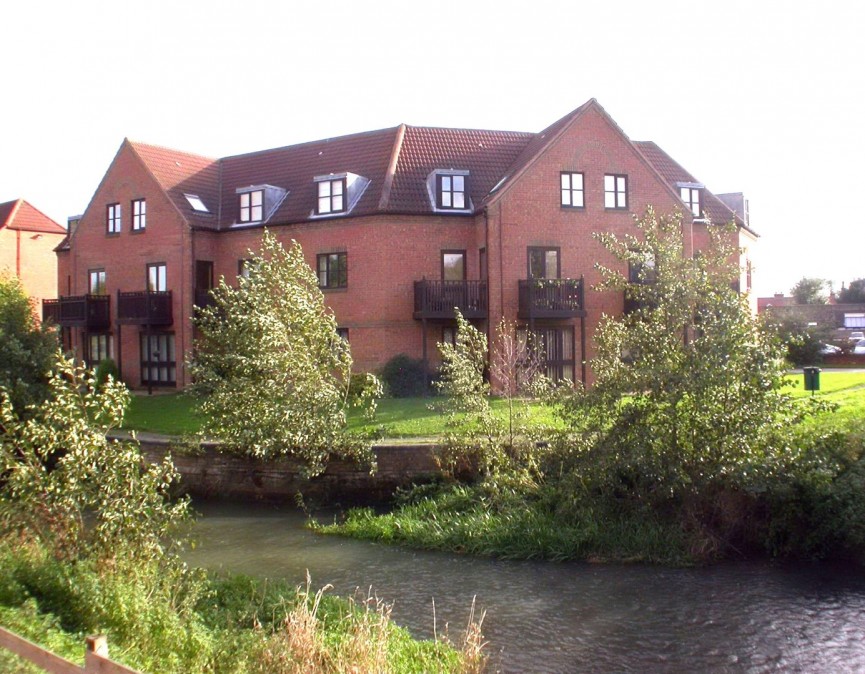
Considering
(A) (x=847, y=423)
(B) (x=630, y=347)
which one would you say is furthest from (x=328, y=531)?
(A) (x=847, y=423)

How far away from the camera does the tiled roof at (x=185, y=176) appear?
32594 mm

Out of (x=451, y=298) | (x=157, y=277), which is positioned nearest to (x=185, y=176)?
(x=157, y=277)

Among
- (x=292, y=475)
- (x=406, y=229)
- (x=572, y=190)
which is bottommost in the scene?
(x=292, y=475)

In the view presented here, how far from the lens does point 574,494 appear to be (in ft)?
54.6

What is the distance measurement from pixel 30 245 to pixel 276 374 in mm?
35683

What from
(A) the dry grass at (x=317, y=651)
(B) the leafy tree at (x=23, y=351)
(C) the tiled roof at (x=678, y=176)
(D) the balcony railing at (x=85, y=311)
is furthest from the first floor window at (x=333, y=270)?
(A) the dry grass at (x=317, y=651)

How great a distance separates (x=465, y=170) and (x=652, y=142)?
9.94m

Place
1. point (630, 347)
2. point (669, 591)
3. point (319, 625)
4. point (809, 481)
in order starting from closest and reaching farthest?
1. point (319, 625)
2. point (669, 591)
3. point (809, 481)
4. point (630, 347)

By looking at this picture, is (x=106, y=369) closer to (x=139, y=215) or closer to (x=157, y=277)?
(x=157, y=277)

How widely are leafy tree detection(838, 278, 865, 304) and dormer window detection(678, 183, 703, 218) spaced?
157ft

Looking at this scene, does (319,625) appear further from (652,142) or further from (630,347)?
(652,142)

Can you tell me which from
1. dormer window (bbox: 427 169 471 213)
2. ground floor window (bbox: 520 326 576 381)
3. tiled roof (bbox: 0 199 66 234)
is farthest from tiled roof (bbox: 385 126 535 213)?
tiled roof (bbox: 0 199 66 234)

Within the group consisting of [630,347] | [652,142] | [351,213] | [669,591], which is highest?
[652,142]

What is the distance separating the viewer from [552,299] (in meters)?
27.8
